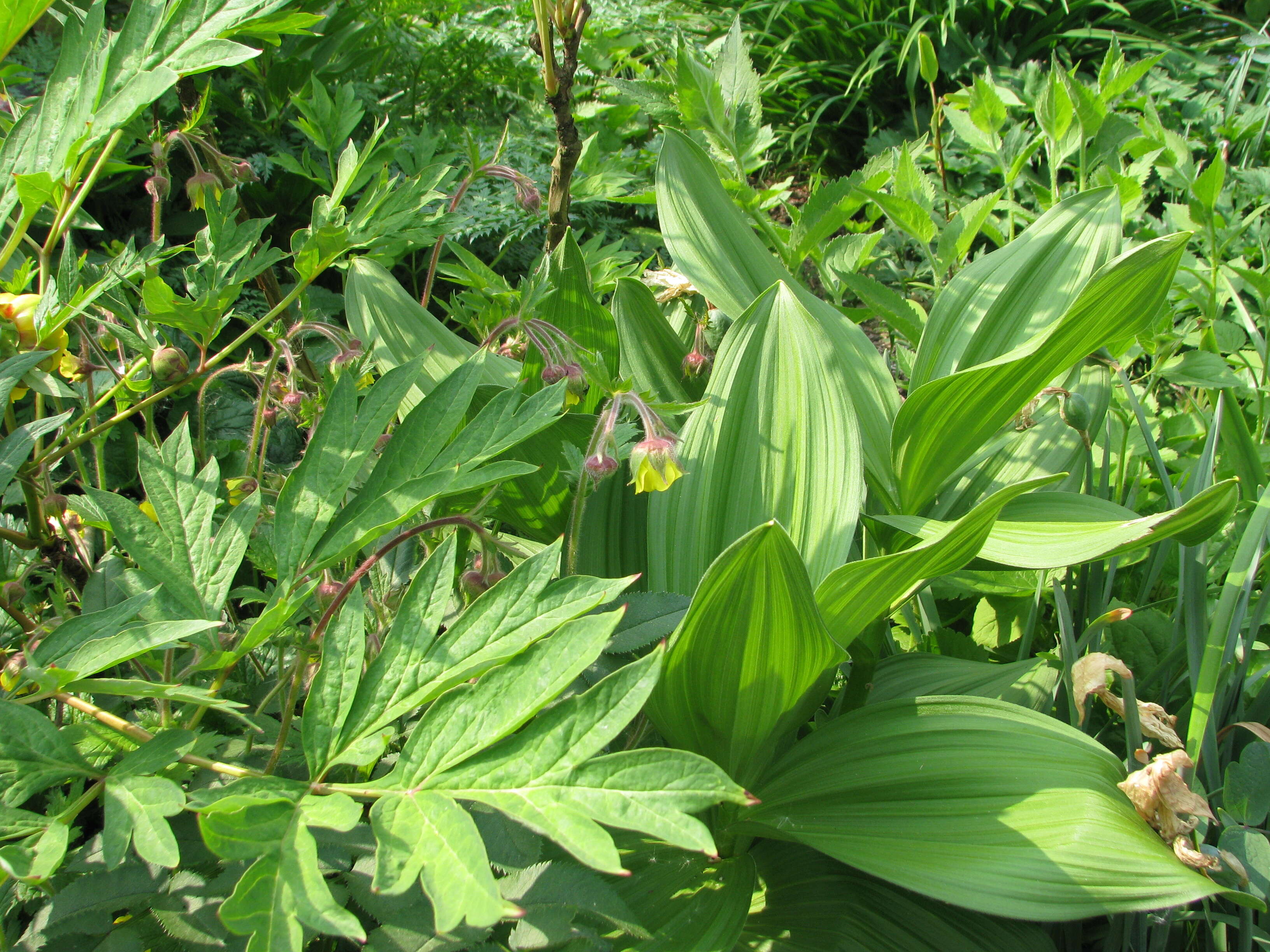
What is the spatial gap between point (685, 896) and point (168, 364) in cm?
68

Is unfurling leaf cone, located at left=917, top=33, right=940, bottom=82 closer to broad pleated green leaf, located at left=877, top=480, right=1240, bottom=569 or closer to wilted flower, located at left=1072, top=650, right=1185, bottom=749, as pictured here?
broad pleated green leaf, located at left=877, top=480, right=1240, bottom=569

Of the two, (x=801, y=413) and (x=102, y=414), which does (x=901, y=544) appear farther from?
(x=102, y=414)

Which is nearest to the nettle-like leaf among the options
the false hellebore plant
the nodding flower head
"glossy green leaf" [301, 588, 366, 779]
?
the false hellebore plant

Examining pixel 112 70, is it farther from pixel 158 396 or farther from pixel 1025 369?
pixel 1025 369

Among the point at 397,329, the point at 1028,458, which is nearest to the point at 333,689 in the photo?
the point at 397,329

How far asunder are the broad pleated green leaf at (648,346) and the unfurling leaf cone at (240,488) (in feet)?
1.60

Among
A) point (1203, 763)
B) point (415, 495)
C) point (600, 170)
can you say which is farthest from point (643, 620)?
point (600, 170)

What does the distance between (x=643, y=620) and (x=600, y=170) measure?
97 cm

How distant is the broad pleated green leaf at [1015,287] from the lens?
1.07 meters

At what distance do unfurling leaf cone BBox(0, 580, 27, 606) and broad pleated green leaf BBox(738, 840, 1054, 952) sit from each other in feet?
2.43

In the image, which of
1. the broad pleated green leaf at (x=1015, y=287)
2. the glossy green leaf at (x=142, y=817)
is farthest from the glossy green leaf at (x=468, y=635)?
the broad pleated green leaf at (x=1015, y=287)

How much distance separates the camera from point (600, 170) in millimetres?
1476

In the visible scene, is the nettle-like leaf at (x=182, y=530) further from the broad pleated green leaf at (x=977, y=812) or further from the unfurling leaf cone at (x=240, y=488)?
the broad pleated green leaf at (x=977, y=812)

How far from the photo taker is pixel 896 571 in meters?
0.76
